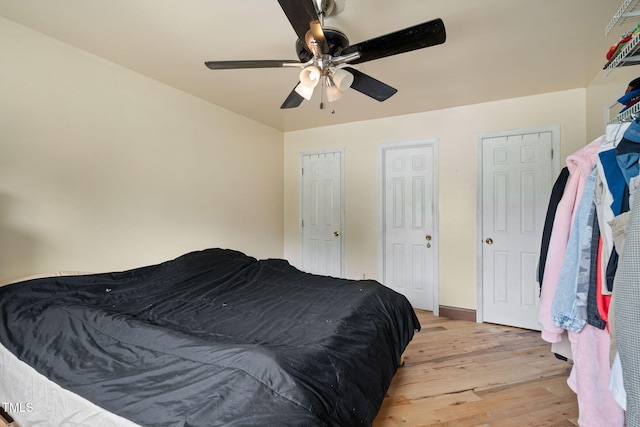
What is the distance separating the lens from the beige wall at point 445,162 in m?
2.87

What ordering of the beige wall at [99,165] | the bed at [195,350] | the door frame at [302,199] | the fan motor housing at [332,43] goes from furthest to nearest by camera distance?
the door frame at [302,199], the beige wall at [99,165], the fan motor housing at [332,43], the bed at [195,350]

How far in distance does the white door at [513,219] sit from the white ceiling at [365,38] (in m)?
0.58

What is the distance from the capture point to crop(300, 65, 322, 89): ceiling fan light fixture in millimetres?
1534

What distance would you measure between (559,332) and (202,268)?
2.38m

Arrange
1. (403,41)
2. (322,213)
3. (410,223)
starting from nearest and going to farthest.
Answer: (403,41) < (410,223) < (322,213)

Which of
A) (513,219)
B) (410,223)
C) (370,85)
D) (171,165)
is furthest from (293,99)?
(513,219)

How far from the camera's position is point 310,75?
1.54m

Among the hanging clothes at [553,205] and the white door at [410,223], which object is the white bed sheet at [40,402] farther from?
the white door at [410,223]

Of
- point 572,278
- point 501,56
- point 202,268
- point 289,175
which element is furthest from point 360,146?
point 572,278

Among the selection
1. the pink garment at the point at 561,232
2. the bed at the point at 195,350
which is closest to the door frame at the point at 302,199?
the bed at the point at 195,350

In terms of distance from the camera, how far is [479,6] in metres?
1.62

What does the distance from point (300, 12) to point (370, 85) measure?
0.69 metres

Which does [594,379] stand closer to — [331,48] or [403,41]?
[403,41]

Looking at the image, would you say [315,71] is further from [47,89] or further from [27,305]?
[27,305]
